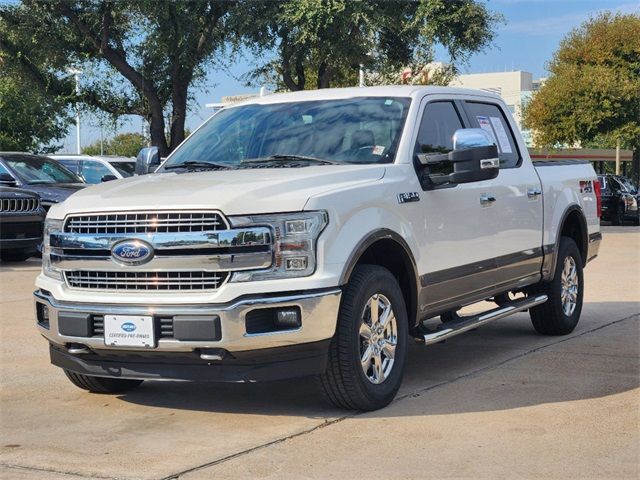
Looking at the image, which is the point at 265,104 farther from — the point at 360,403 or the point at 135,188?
the point at 360,403

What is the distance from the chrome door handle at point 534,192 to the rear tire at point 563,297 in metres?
0.75

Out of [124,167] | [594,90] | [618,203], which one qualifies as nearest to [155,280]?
[124,167]

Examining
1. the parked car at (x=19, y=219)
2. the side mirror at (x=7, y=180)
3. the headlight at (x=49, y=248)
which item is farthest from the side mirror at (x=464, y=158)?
the side mirror at (x=7, y=180)

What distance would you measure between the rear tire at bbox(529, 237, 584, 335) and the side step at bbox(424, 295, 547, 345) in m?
0.28

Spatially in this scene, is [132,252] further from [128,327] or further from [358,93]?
[358,93]

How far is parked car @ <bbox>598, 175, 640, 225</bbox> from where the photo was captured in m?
31.2

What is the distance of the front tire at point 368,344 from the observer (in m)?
5.72

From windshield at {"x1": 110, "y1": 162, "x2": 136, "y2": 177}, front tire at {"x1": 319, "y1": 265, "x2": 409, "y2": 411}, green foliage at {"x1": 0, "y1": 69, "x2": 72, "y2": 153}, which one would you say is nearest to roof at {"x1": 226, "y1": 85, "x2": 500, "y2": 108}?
front tire at {"x1": 319, "y1": 265, "x2": 409, "y2": 411}

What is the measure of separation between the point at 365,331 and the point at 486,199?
189cm

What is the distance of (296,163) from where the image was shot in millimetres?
6555

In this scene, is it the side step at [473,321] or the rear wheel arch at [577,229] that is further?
the rear wheel arch at [577,229]

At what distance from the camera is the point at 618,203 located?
3116cm

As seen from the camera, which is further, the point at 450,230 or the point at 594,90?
the point at 594,90

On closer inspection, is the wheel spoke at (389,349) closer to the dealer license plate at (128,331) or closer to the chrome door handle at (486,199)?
the dealer license plate at (128,331)
